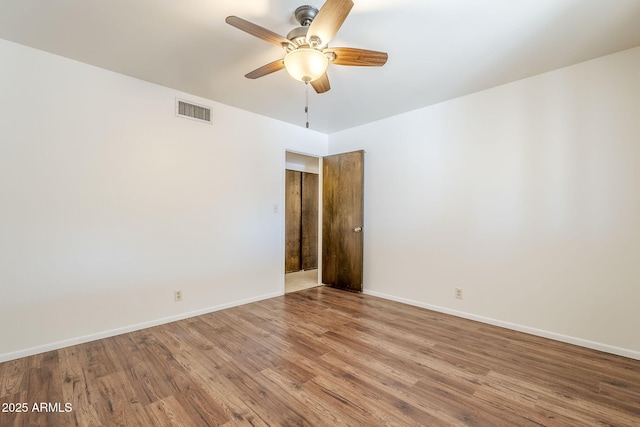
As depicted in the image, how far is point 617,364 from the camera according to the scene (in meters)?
2.23

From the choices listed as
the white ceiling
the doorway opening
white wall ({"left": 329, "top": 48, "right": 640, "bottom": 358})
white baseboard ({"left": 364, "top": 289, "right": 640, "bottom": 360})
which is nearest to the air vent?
the white ceiling

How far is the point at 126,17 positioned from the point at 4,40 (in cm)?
121

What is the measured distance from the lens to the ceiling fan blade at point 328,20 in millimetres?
1505

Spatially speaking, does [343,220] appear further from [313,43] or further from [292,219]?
[313,43]

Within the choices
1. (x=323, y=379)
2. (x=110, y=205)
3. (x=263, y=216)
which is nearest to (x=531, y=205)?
(x=323, y=379)

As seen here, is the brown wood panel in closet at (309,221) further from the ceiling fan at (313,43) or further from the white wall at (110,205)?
the ceiling fan at (313,43)

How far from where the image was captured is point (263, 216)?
396 centimetres

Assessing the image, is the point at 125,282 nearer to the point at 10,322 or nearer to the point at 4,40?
the point at 10,322

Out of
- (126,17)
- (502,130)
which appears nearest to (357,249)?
(502,130)

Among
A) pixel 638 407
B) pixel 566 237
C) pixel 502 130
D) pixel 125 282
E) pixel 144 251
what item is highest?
pixel 502 130

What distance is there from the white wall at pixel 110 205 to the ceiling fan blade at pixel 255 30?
1873mm

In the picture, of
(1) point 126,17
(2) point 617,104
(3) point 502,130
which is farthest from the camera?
(3) point 502,130

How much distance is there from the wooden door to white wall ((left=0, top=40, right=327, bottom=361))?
128 cm

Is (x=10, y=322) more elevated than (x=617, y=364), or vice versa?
(x=10, y=322)
